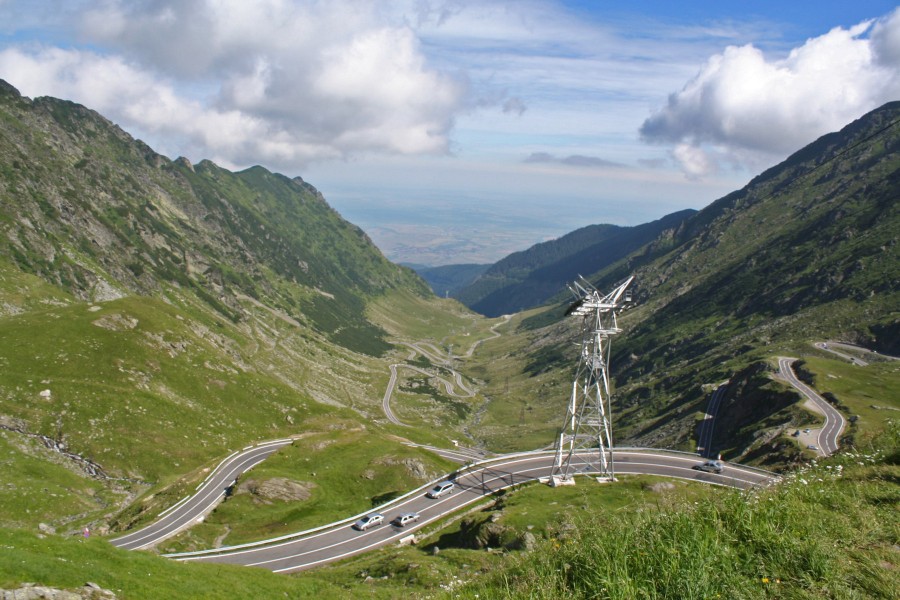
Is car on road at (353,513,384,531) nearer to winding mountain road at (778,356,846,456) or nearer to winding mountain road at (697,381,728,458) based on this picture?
winding mountain road at (778,356,846,456)

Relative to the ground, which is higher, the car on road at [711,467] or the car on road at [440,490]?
the car on road at [440,490]

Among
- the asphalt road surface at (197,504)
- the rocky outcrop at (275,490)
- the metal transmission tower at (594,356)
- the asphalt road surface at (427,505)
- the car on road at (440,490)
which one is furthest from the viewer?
the rocky outcrop at (275,490)

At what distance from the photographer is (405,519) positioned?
55.8 metres

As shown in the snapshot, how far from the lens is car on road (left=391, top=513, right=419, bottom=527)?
55.7 m

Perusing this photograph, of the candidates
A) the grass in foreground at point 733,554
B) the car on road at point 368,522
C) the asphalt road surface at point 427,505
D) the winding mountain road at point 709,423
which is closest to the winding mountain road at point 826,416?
the winding mountain road at point 709,423

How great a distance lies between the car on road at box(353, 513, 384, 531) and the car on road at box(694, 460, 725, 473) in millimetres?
39007

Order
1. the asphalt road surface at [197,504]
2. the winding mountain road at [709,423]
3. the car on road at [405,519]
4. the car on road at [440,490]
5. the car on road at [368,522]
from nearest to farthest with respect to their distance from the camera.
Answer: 1. the car on road at [405,519]
2. the car on road at [368,522]
3. the asphalt road surface at [197,504]
4. the car on road at [440,490]
5. the winding mountain road at [709,423]

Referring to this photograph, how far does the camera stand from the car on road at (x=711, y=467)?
63.8 meters

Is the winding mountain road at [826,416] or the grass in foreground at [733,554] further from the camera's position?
the winding mountain road at [826,416]

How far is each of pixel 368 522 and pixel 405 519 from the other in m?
Answer: 3.98

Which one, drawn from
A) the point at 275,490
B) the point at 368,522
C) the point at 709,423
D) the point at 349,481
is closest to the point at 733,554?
the point at 368,522

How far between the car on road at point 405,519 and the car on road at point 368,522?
1630mm

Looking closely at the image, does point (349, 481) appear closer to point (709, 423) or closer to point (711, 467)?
point (711, 467)

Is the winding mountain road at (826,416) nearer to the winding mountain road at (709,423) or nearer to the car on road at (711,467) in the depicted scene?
the car on road at (711,467)
